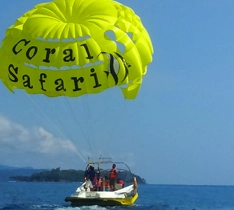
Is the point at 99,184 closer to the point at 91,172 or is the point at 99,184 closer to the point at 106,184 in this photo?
the point at 106,184

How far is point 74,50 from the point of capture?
57.5 feet

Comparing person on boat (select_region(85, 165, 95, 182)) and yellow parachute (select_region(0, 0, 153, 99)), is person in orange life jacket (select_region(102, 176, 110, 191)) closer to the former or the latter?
person on boat (select_region(85, 165, 95, 182))

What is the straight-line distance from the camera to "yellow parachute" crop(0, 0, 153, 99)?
17562mm

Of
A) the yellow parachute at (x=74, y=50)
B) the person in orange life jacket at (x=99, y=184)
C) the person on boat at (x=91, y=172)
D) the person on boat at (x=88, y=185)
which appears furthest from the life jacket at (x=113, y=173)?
the yellow parachute at (x=74, y=50)

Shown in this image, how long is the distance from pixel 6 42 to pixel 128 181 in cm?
948

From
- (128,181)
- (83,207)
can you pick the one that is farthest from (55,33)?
(128,181)

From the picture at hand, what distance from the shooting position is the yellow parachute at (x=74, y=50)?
691 inches

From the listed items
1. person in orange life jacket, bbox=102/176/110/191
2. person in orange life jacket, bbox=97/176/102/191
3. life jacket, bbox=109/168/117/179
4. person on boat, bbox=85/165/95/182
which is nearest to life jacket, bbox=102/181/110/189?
person in orange life jacket, bbox=102/176/110/191

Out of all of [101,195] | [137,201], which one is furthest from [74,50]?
[137,201]

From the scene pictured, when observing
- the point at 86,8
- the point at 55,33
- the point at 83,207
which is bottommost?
the point at 83,207

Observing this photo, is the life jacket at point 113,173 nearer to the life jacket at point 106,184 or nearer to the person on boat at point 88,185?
the life jacket at point 106,184

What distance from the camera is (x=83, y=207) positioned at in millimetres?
22688

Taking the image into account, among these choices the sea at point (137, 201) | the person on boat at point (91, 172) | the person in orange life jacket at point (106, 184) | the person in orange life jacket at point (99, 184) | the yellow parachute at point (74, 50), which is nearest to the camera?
the yellow parachute at point (74, 50)

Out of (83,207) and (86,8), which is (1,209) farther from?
(86,8)
